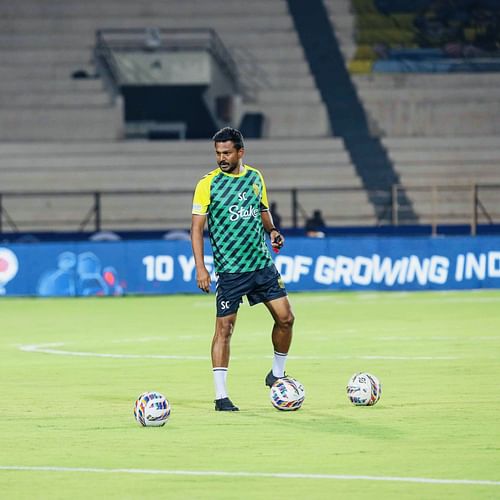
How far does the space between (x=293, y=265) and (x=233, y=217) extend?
20025 mm

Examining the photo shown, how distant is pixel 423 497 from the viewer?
804cm

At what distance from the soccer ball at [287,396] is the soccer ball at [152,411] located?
1261 mm

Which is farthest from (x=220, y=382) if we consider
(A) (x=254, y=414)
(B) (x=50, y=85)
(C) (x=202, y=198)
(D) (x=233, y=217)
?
(B) (x=50, y=85)

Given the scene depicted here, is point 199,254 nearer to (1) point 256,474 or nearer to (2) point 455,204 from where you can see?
(1) point 256,474

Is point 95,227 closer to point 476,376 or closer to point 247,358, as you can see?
point 247,358

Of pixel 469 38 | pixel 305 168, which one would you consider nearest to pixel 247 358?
pixel 305 168

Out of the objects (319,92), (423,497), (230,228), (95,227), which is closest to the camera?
(423,497)

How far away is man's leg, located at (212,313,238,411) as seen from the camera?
1213 cm

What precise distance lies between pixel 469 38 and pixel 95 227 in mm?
16453

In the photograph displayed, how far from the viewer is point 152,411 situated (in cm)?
1108

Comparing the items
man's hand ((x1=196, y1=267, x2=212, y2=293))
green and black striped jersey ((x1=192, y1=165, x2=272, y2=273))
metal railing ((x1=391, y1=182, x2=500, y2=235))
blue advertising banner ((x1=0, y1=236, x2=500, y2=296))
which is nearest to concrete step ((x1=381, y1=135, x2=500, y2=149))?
metal railing ((x1=391, y1=182, x2=500, y2=235))

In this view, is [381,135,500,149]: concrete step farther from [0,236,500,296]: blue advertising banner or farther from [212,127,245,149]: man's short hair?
[212,127,245,149]: man's short hair

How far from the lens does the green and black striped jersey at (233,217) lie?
483 inches

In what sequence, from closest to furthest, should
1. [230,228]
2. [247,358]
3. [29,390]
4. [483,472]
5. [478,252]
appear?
1. [483,472]
2. [230,228]
3. [29,390]
4. [247,358]
5. [478,252]
